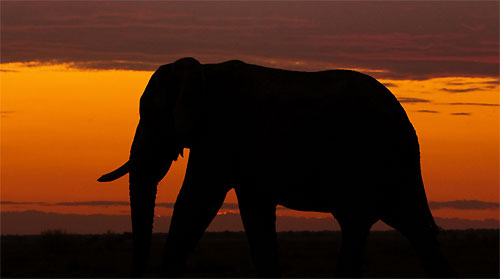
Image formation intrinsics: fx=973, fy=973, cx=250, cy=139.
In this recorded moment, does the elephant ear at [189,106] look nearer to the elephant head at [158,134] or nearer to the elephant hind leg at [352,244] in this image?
the elephant head at [158,134]

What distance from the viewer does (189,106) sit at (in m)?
14.0

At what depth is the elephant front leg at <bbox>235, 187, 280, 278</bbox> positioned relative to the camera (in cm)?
1448

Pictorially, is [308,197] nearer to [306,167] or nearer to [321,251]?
[306,167]

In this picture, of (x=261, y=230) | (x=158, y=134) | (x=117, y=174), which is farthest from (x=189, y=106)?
(x=261, y=230)

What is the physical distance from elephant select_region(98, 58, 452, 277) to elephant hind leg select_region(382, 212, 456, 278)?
0.01 m

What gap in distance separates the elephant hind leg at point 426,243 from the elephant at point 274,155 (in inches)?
0.6

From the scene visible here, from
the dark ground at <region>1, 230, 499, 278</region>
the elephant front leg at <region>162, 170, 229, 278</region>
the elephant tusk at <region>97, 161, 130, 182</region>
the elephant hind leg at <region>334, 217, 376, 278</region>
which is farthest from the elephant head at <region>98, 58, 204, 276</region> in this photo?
the dark ground at <region>1, 230, 499, 278</region>

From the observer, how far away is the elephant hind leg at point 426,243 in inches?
557

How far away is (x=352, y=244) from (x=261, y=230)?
1721 millimetres

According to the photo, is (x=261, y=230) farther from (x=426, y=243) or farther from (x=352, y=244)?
(x=426, y=243)

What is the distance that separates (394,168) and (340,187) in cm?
86

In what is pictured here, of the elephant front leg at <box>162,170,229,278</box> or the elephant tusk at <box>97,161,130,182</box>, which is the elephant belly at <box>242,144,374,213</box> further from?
the elephant tusk at <box>97,161,130,182</box>

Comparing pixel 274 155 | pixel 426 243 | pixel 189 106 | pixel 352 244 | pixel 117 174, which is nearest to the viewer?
pixel 352 244

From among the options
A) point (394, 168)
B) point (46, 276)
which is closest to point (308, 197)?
point (394, 168)
